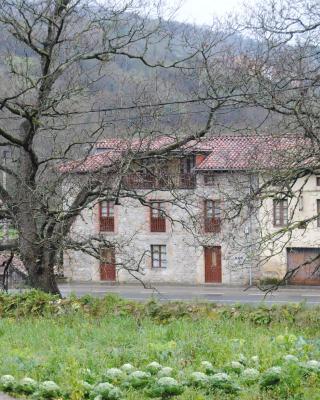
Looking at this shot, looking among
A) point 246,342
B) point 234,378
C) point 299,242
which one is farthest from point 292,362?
point 299,242

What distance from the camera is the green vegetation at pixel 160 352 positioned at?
650 cm

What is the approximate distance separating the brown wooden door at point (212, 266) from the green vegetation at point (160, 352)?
31.0m

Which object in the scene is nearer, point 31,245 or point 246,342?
point 246,342

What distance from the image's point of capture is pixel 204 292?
137 feet

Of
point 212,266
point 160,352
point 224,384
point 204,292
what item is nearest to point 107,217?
point 212,266

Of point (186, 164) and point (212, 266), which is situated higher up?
point (186, 164)

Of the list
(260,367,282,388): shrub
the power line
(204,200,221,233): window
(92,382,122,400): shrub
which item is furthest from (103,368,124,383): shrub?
(204,200,221,233): window

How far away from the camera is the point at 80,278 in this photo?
46719 millimetres

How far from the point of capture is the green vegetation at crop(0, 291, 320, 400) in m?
6.50

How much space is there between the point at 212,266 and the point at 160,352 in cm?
3676

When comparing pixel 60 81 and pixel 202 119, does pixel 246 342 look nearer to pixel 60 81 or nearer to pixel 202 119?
pixel 202 119

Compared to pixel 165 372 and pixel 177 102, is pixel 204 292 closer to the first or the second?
pixel 177 102

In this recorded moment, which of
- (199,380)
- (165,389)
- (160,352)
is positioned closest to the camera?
(165,389)

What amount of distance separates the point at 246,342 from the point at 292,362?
7.26 feet
